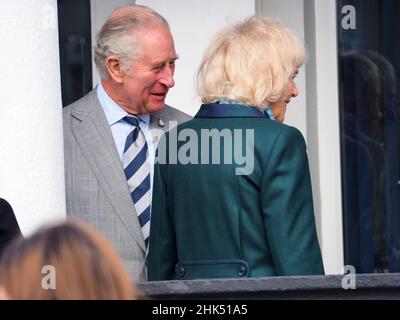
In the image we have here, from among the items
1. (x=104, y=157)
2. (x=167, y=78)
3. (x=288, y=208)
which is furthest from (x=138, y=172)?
(x=288, y=208)

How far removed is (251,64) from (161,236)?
0.71 metres

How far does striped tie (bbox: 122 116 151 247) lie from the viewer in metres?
5.32

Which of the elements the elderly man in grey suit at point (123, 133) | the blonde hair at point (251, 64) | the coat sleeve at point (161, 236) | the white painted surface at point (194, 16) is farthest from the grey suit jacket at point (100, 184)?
the white painted surface at point (194, 16)

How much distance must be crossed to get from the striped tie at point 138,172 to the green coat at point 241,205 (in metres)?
0.47

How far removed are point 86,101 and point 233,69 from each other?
40.0 inches

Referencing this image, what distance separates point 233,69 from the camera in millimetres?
4695

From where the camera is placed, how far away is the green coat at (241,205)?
455 centimetres

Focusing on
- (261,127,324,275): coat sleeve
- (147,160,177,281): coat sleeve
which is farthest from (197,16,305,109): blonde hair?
(147,160,177,281): coat sleeve

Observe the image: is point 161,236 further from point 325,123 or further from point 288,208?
point 325,123

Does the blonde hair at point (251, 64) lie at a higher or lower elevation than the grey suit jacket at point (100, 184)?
higher

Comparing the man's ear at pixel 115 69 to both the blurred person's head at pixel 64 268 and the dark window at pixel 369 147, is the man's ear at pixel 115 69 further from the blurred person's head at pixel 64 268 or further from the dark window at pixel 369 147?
the blurred person's head at pixel 64 268

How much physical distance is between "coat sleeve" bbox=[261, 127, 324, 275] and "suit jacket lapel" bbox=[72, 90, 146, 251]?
85cm
